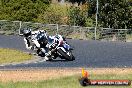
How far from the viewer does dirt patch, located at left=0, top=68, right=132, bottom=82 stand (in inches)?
779

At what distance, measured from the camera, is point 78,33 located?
44.1m

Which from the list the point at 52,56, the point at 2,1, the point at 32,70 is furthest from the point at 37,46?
the point at 2,1

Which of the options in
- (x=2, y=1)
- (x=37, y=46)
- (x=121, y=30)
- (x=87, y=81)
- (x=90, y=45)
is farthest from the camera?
(x=2, y=1)

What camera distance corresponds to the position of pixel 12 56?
28.4 m

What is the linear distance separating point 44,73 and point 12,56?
7.90 metres

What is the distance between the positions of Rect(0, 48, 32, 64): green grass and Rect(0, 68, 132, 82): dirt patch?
5.57 meters

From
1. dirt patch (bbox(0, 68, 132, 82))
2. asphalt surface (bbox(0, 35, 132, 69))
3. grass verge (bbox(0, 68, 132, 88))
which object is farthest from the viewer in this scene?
asphalt surface (bbox(0, 35, 132, 69))

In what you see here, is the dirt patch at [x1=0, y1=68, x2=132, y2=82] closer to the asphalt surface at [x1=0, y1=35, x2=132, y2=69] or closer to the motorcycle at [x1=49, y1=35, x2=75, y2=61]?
the asphalt surface at [x1=0, y1=35, x2=132, y2=69]

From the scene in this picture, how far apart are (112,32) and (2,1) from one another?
55.6 feet

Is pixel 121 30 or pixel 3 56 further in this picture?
pixel 121 30

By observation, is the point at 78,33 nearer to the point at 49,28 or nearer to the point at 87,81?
the point at 49,28

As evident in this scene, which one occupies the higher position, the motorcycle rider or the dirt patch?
the motorcycle rider

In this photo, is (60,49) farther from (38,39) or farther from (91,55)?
(91,55)

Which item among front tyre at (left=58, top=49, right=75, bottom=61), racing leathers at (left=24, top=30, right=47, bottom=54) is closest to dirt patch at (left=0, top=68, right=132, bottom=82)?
front tyre at (left=58, top=49, right=75, bottom=61)
